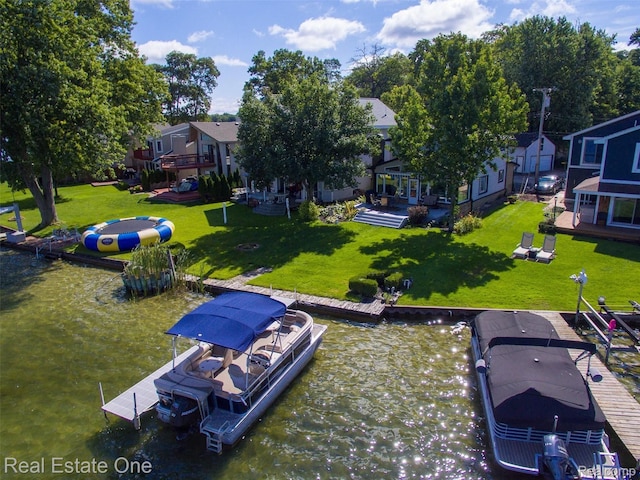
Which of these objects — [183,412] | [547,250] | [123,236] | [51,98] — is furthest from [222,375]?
[51,98]

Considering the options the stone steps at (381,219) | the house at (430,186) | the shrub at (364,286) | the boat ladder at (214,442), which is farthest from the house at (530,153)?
the boat ladder at (214,442)

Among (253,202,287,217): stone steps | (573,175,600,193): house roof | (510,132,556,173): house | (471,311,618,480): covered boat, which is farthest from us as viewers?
(510,132,556,173): house

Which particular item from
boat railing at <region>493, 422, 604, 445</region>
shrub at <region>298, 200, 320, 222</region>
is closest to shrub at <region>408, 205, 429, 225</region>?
shrub at <region>298, 200, 320, 222</region>

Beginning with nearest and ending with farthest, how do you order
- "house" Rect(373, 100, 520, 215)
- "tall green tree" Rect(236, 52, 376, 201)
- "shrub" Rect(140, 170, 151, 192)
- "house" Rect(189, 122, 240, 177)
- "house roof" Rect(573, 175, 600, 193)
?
"house roof" Rect(573, 175, 600, 193), "tall green tree" Rect(236, 52, 376, 201), "house" Rect(373, 100, 520, 215), "house" Rect(189, 122, 240, 177), "shrub" Rect(140, 170, 151, 192)

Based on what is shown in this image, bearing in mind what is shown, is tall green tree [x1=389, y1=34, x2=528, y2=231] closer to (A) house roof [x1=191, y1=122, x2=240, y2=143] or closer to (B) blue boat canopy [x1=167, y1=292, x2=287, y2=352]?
(B) blue boat canopy [x1=167, y1=292, x2=287, y2=352]

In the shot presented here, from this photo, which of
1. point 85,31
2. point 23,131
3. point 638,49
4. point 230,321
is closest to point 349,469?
point 230,321
